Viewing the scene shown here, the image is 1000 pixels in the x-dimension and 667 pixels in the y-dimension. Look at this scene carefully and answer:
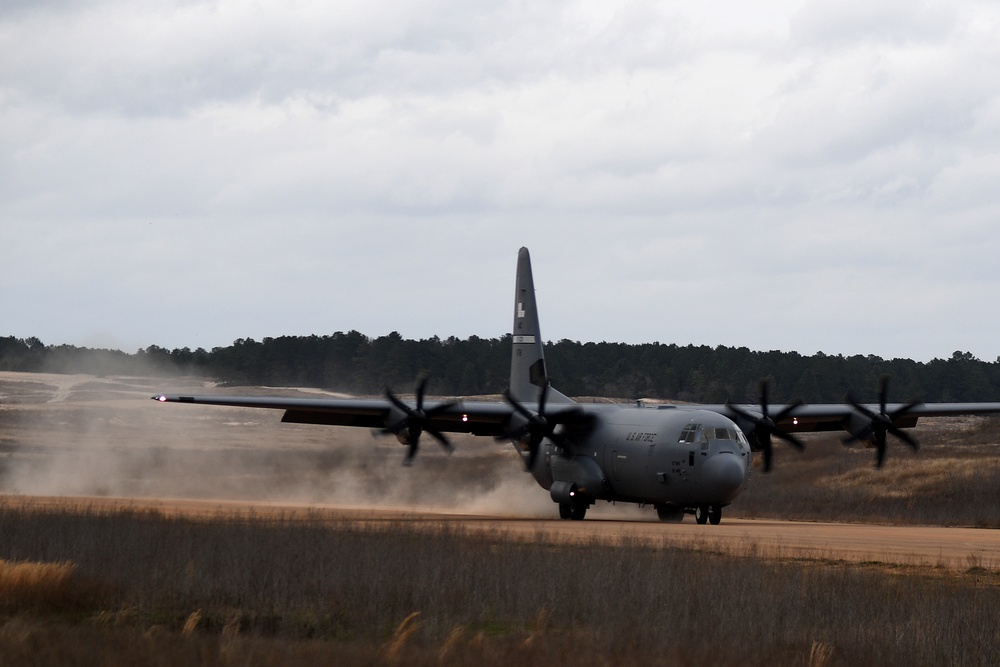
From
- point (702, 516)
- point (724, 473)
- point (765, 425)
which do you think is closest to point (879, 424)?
point (765, 425)

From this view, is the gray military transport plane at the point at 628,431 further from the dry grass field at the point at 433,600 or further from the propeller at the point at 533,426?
the dry grass field at the point at 433,600

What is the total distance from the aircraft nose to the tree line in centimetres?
6892

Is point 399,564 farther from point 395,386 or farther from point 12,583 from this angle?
point 395,386

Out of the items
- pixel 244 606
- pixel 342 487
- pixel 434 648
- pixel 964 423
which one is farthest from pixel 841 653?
pixel 964 423

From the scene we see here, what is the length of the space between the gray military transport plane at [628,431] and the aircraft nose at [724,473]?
1.1 inches

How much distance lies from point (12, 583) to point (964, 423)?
8931 centimetres

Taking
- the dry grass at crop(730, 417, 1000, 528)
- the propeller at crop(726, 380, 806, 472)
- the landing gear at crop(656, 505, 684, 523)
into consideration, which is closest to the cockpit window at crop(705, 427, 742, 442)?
the propeller at crop(726, 380, 806, 472)

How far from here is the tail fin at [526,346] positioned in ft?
150

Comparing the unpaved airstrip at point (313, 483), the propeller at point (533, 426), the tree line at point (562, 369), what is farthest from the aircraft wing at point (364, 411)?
the tree line at point (562, 369)

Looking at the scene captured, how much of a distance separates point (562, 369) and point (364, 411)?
272 ft

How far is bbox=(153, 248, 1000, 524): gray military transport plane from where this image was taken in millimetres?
35500

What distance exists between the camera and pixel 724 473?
3447 cm

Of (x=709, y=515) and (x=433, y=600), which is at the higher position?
(x=433, y=600)

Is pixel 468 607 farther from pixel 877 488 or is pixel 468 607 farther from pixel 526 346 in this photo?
pixel 877 488
